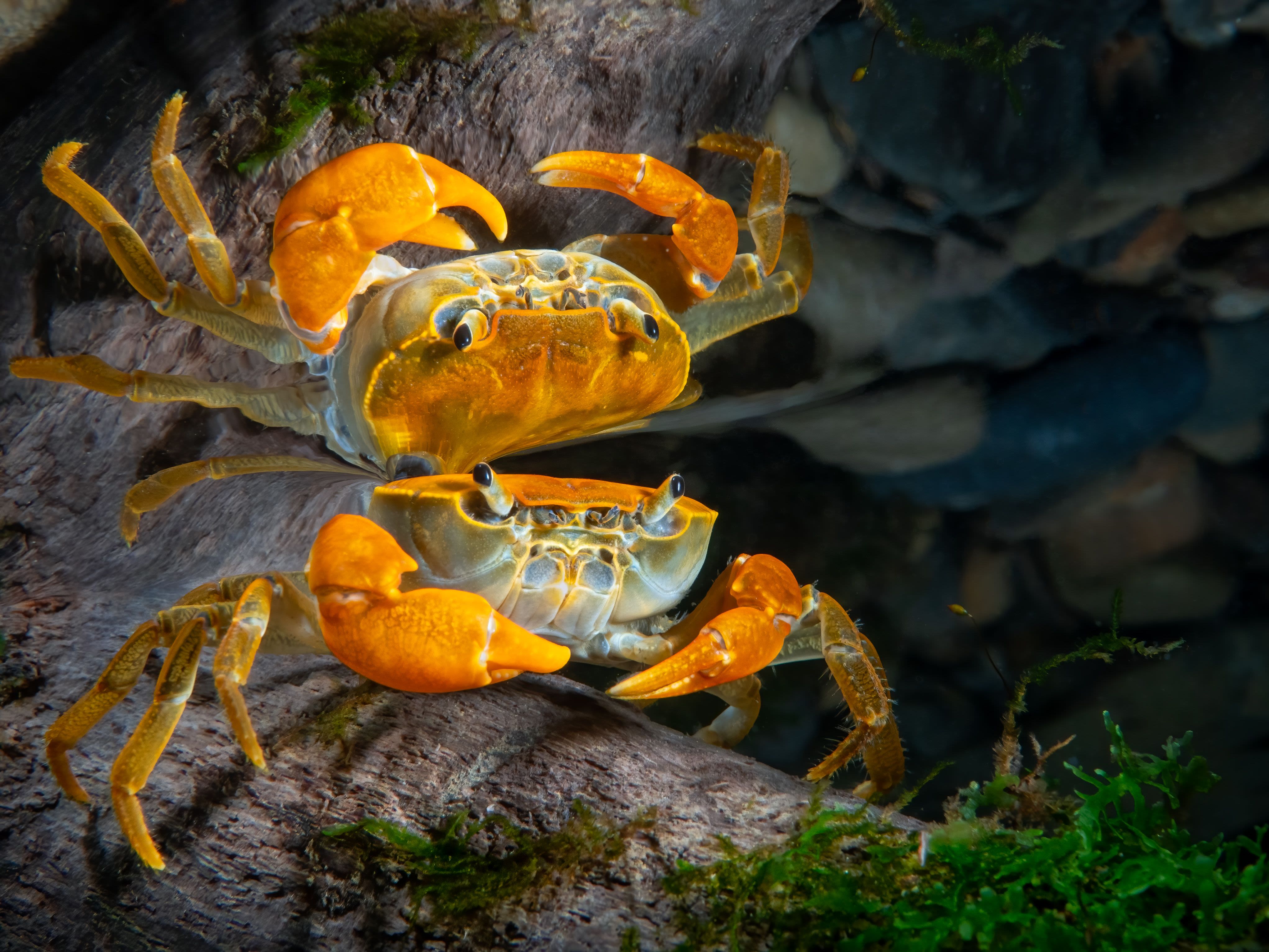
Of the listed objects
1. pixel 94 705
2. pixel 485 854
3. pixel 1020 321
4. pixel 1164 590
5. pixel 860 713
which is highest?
pixel 94 705

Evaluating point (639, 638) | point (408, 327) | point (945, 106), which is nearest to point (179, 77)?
point (408, 327)

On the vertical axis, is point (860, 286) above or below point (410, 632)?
below

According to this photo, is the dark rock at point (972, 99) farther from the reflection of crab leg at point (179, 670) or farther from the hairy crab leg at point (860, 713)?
the reflection of crab leg at point (179, 670)

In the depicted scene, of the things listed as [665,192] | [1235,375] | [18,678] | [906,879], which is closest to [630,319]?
[665,192]

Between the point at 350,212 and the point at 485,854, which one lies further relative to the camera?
the point at 350,212

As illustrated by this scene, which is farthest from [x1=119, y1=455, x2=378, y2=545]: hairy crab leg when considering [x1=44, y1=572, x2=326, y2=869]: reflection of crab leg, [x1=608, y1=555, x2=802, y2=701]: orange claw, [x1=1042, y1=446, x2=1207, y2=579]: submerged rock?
[x1=1042, y1=446, x2=1207, y2=579]: submerged rock

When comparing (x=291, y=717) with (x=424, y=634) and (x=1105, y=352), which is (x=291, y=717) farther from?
(x=1105, y=352)

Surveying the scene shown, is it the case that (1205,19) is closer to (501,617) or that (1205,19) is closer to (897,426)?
(897,426)

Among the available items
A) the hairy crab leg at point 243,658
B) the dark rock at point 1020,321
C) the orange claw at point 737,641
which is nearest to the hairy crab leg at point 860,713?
the orange claw at point 737,641
